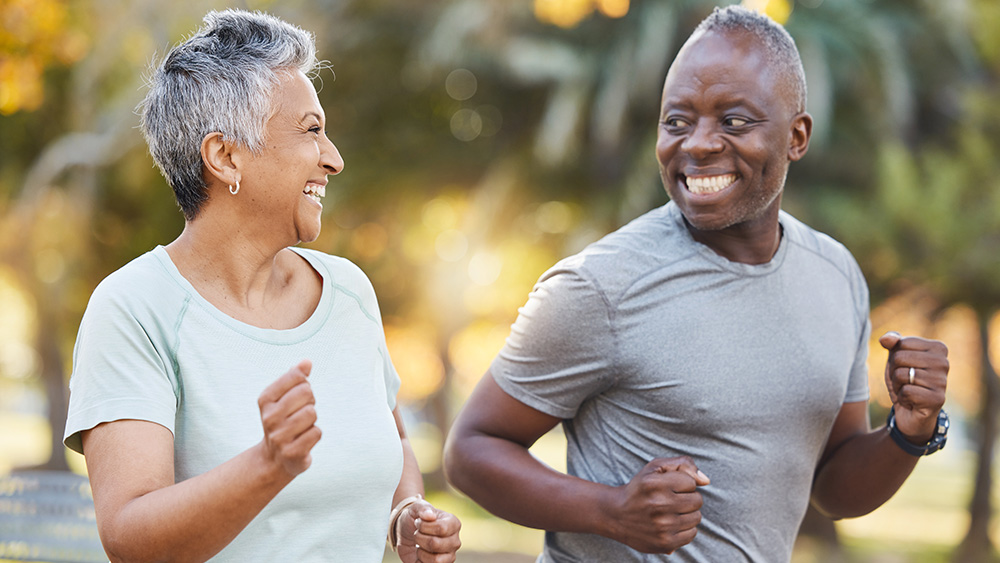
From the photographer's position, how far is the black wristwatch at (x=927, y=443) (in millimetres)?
2773

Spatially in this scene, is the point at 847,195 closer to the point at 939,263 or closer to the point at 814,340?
the point at 939,263

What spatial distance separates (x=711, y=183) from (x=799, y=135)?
35 centimetres

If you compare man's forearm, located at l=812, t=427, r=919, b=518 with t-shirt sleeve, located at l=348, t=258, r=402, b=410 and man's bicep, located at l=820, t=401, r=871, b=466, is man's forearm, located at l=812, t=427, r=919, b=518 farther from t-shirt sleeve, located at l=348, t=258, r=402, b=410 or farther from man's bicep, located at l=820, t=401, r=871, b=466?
t-shirt sleeve, located at l=348, t=258, r=402, b=410

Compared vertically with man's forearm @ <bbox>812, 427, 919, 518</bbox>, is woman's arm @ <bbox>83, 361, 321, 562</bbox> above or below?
above

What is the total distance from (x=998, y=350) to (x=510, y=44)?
1143cm

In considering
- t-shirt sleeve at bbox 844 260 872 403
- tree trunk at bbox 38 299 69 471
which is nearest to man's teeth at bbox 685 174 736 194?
t-shirt sleeve at bbox 844 260 872 403

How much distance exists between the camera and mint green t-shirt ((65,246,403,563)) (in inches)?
76.8

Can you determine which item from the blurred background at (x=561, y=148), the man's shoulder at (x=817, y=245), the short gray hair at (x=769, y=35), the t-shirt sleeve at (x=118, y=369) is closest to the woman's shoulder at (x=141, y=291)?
the t-shirt sleeve at (x=118, y=369)

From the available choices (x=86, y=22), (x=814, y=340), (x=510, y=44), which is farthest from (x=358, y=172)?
(x=814, y=340)

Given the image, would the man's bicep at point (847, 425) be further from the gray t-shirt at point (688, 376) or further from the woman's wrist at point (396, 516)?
the woman's wrist at point (396, 516)

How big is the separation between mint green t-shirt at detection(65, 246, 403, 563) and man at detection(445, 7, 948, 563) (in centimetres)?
50

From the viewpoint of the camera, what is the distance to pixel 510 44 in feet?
35.9

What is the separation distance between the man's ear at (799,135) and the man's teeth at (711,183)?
0.25 metres

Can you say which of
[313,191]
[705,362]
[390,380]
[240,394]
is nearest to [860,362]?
[705,362]
